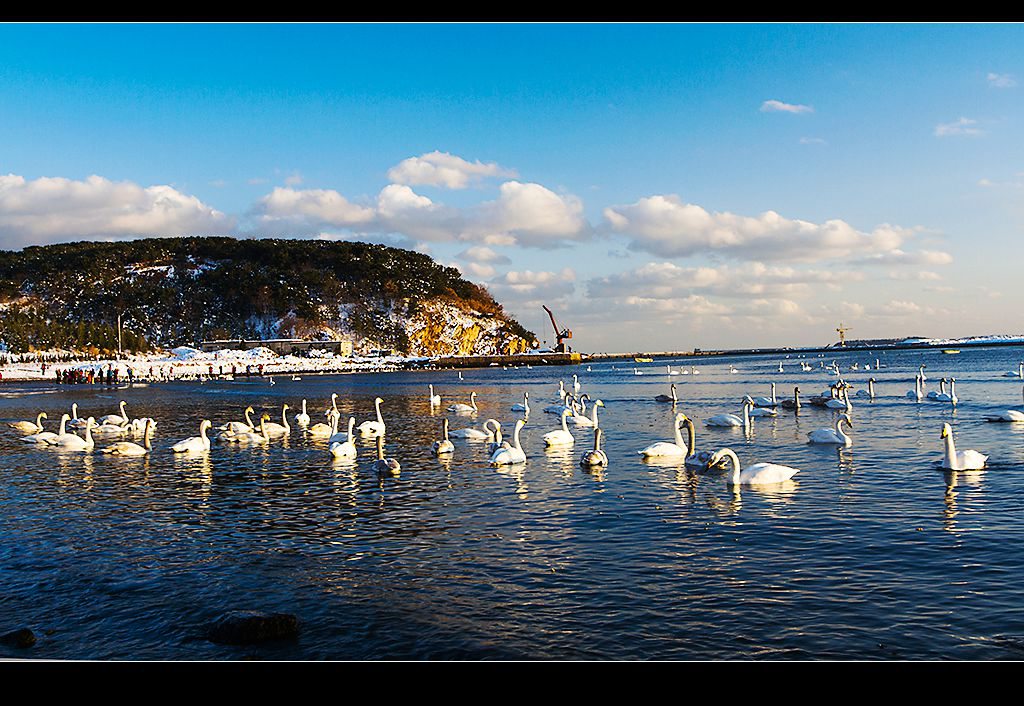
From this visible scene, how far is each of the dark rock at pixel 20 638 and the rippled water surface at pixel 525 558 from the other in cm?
12

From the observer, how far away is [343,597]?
10156 millimetres

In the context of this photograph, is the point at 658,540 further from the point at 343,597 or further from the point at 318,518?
the point at 318,518

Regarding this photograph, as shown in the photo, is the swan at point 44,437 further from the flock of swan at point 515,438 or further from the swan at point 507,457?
the swan at point 507,457

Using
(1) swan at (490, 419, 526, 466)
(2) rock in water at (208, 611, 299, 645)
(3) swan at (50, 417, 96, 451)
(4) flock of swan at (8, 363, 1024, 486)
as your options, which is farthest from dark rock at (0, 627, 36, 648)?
(3) swan at (50, 417, 96, 451)

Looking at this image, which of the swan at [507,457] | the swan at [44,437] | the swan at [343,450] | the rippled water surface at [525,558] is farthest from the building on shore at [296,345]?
the swan at [507,457]

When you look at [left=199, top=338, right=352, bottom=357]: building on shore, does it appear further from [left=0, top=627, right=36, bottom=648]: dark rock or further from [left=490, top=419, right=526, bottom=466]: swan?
[left=0, top=627, right=36, bottom=648]: dark rock

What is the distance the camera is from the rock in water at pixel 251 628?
8641 millimetres

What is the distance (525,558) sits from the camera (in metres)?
11.8

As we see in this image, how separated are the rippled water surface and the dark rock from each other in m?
0.12

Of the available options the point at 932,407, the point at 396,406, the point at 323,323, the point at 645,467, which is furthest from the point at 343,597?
the point at 323,323

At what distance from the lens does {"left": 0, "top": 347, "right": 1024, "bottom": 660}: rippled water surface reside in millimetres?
8617
